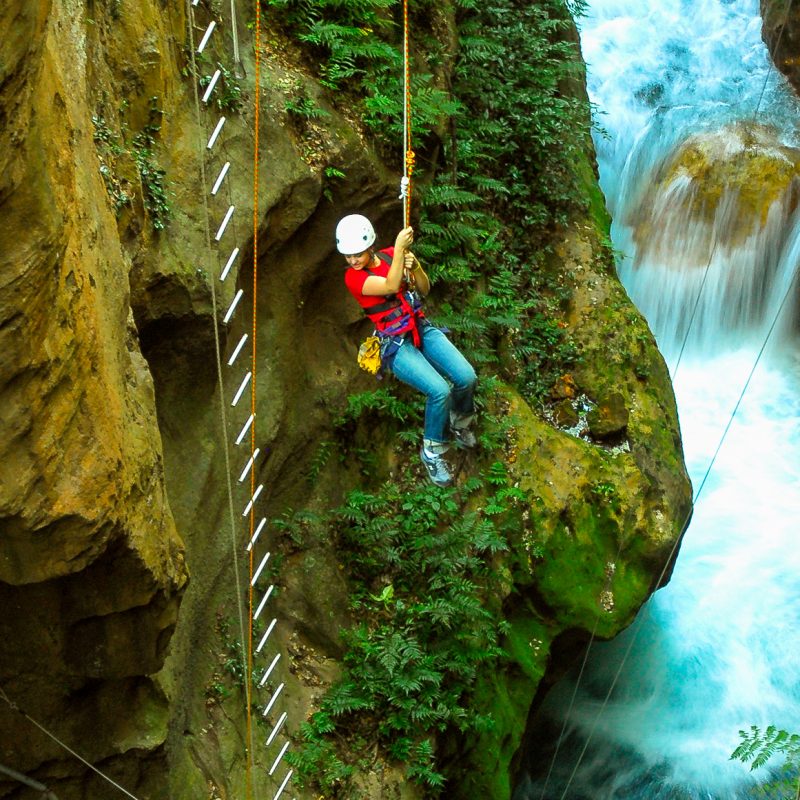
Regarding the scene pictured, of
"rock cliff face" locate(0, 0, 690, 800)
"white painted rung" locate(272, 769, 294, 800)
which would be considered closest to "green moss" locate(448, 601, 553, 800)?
"rock cliff face" locate(0, 0, 690, 800)

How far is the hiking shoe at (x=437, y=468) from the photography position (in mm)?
7669

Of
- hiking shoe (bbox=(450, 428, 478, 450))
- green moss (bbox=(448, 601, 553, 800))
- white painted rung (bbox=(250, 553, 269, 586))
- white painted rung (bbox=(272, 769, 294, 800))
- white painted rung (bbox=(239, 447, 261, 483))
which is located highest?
white painted rung (bbox=(239, 447, 261, 483))

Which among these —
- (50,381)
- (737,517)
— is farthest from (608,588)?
(50,381)

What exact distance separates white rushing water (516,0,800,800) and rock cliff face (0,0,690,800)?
144 centimetres

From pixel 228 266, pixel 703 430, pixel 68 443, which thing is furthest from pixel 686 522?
pixel 68 443

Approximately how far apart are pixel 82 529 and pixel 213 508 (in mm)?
2911

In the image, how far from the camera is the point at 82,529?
456 centimetres

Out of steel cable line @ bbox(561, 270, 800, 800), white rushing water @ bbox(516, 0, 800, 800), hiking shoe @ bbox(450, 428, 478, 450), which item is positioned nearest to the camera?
hiking shoe @ bbox(450, 428, 478, 450)

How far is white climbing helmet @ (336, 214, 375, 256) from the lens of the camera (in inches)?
256

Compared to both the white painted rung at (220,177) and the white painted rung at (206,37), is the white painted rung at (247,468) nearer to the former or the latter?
the white painted rung at (220,177)

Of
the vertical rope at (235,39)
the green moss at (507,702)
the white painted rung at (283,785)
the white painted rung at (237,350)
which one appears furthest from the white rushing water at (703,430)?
the vertical rope at (235,39)

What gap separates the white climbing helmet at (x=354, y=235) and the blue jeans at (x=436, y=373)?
32.0 inches

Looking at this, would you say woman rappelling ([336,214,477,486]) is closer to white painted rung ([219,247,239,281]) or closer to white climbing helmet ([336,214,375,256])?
white climbing helmet ([336,214,375,256])

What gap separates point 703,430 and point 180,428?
7348 mm
